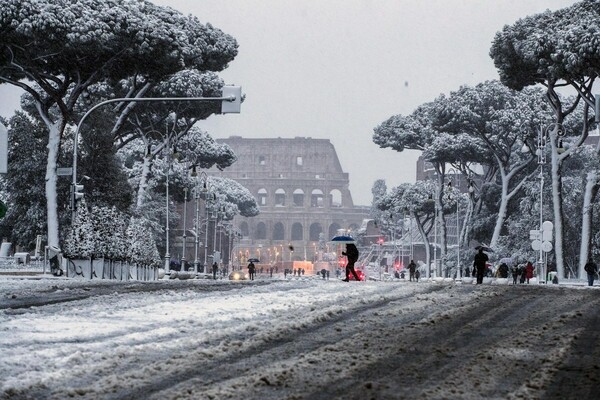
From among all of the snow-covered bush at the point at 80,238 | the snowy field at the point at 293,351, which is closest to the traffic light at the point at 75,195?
the snow-covered bush at the point at 80,238

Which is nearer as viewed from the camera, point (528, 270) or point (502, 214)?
point (528, 270)

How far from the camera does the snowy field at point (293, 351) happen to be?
8.59 m

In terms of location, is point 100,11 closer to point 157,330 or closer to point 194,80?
point 194,80

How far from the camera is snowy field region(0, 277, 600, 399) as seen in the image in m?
8.59

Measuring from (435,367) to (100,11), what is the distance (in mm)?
39419

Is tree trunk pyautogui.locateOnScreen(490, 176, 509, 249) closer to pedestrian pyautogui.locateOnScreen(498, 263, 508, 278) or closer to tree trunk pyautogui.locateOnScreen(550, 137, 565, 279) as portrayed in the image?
pedestrian pyautogui.locateOnScreen(498, 263, 508, 278)

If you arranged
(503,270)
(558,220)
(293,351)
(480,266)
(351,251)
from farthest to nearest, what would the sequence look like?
(503,270), (558,220), (480,266), (351,251), (293,351)

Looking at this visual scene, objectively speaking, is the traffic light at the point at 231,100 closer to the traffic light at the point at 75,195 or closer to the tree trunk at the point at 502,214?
the traffic light at the point at 75,195

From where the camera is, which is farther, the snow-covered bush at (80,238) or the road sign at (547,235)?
the road sign at (547,235)

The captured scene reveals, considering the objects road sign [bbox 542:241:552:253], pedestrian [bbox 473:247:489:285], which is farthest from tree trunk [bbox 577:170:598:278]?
pedestrian [bbox 473:247:489:285]

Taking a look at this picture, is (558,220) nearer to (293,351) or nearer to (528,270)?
(528,270)

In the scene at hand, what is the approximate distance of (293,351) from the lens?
37.3 ft

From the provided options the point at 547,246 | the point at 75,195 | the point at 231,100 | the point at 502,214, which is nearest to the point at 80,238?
the point at 75,195

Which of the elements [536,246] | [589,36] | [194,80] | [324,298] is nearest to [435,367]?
[324,298]
